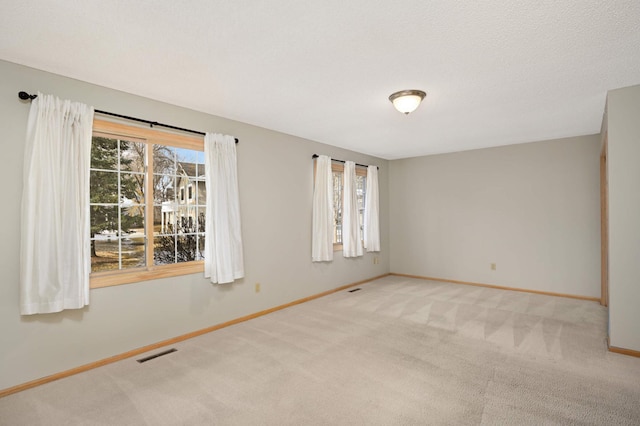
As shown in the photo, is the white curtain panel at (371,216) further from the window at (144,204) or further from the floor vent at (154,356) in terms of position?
the floor vent at (154,356)

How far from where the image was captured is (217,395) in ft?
7.59

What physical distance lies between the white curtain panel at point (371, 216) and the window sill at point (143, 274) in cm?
337

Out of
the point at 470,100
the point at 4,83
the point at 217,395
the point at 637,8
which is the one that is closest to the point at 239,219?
the point at 217,395

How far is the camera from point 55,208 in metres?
2.56

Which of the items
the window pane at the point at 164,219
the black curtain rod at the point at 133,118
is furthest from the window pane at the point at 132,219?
the black curtain rod at the point at 133,118

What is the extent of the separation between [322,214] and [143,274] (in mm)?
2647

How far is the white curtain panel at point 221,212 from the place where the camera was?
358 centimetres

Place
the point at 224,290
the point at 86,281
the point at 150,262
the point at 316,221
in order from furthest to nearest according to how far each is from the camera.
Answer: the point at 316,221 < the point at 224,290 < the point at 150,262 < the point at 86,281

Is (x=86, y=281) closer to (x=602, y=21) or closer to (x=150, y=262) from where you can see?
(x=150, y=262)

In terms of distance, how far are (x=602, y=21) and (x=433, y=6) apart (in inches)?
43.0

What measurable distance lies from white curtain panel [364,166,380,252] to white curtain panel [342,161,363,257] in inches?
18.0

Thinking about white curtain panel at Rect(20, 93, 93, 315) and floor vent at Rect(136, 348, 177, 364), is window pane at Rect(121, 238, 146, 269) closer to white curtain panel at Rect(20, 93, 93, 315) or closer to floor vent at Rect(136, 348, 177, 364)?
white curtain panel at Rect(20, 93, 93, 315)

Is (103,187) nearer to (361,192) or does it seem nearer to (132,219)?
(132,219)

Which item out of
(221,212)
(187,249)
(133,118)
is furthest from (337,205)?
(133,118)
